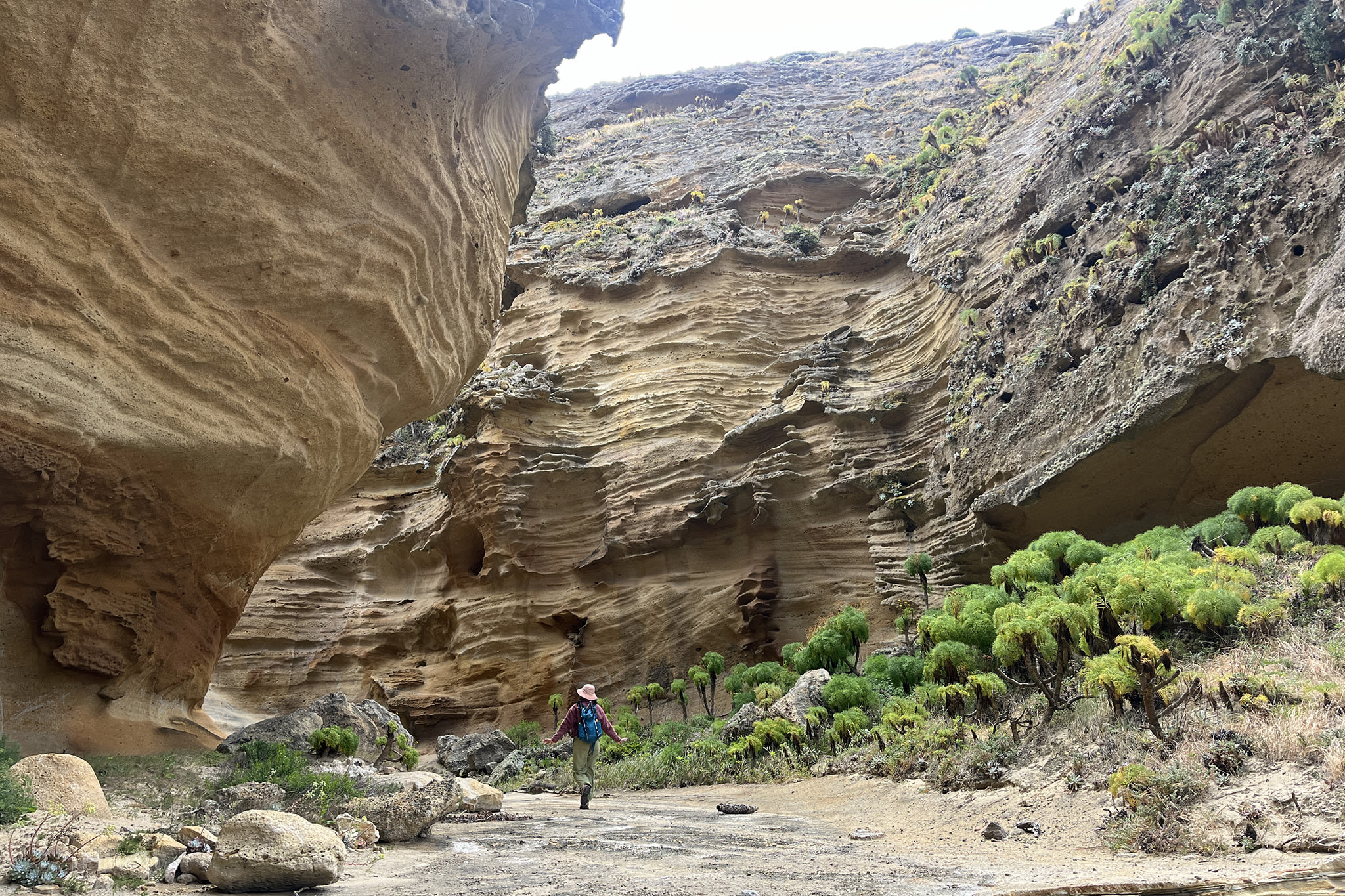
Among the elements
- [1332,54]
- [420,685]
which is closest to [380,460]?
[420,685]

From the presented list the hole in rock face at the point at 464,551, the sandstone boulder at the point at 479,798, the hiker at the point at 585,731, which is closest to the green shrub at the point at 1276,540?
the hiker at the point at 585,731

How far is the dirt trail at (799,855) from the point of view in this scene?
473cm

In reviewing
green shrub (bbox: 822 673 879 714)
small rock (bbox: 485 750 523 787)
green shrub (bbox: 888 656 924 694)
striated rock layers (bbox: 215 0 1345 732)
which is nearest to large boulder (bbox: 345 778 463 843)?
green shrub (bbox: 822 673 879 714)

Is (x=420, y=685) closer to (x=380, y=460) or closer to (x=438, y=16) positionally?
(x=380, y=460)

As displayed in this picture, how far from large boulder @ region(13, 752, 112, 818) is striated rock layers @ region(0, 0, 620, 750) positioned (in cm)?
346

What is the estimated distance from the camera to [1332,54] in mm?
15633

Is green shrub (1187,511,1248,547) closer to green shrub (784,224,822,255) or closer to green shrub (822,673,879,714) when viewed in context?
green shrub (822,673,879,714)

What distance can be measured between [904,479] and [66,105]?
19.1m

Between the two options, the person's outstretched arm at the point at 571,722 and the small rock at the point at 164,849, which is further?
the person's outstretched arm at the point at 571,722

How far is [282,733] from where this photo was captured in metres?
10.5

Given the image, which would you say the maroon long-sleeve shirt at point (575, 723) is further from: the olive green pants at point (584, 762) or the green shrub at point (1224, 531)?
the green shrub at point (1224, 531)

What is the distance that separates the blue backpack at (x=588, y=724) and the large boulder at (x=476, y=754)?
956cm

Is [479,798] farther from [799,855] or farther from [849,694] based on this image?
[849,694]

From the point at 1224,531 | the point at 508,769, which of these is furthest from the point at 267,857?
the point at 1224,531
